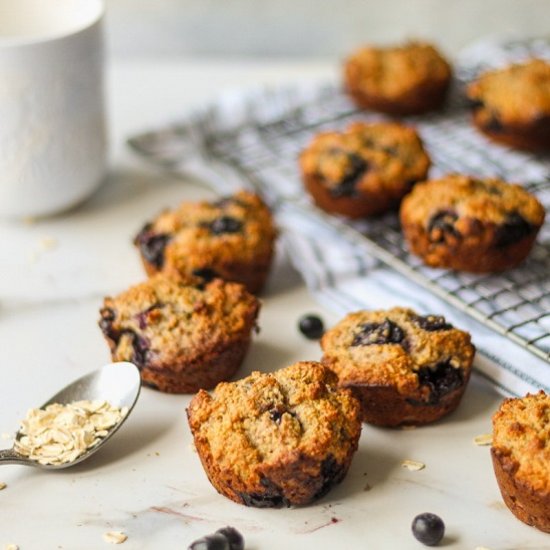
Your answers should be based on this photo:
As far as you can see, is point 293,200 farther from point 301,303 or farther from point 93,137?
point 93,137

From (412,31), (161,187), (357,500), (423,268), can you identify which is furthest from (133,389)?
(412,31)

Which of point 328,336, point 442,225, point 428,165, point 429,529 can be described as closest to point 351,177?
point 428,165

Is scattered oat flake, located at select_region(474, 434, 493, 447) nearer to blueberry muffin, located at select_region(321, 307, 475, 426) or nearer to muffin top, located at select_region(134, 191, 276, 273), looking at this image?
blueberry muffin, located at select_region(321, 307, 475, 426)

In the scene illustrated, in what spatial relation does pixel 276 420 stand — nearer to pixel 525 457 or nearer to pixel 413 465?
pixel 413 465

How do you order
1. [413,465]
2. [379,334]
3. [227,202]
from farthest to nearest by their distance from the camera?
[227,202], [379,334], [413,465]

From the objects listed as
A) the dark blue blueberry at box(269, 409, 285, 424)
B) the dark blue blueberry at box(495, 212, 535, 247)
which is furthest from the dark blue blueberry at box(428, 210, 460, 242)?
the dark blue blueberry at box(269, 409, 285, 424)
